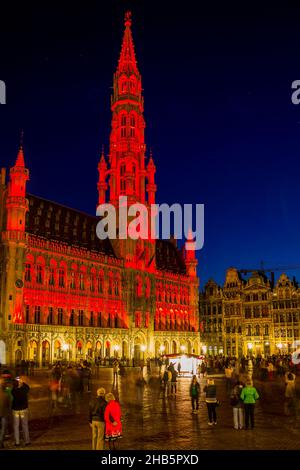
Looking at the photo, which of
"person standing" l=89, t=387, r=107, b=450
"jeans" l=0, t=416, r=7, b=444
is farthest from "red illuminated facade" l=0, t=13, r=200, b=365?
"person standing" l=89, t=387, r=107, b=450

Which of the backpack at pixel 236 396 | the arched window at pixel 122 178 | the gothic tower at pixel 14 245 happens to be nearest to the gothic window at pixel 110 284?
the arched window at pixel 122 178

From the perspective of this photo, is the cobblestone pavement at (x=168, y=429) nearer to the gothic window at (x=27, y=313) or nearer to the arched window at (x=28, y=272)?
the gothic window at (x=27, y=313)

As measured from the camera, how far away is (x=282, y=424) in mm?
17953

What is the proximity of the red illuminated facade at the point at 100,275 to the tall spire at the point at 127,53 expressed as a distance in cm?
20

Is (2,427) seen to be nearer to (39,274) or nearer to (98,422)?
(98,422)

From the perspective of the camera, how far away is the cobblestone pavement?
45.9 feet

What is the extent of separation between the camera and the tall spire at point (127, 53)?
9838 cm

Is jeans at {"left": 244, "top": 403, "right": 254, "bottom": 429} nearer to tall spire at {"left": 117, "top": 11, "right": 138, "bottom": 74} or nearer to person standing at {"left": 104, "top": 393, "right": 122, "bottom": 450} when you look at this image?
person standing at {"left": 104, "top": 393, "right": 122, "bottom": 450}

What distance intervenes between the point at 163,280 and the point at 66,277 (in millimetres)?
27259

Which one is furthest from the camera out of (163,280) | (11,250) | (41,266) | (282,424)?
(163,280)

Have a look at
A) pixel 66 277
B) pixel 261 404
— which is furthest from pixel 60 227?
pixel 261 404

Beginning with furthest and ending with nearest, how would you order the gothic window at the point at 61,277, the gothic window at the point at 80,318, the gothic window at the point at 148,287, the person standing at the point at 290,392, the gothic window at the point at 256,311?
the gothic window at the point at 256,311 → the gothic window at the point at 148,287 → the gothic window at the point at 80,318 → the gothic window at the point at 61,277 → the person standing at the point at 290,392

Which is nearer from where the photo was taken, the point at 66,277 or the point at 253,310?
the point at 66,277

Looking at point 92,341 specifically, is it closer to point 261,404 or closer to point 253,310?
point 253,310
